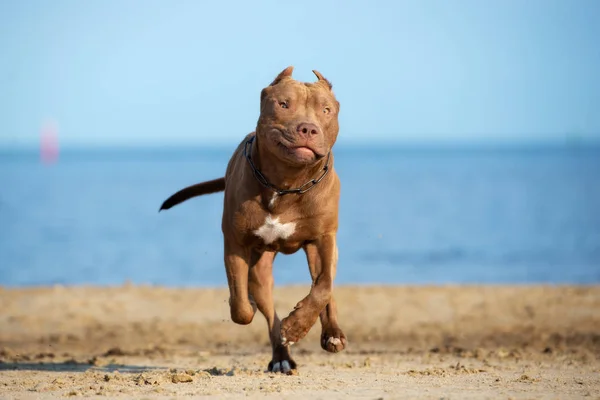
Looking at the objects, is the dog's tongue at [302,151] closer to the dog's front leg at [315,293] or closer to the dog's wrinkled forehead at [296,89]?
the dog's wrinkled forehead at [296,89]

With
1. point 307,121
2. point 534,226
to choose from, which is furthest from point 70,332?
point 534,226

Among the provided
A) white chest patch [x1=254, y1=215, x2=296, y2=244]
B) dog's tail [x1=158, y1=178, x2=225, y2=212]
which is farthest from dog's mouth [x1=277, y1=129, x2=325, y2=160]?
dog's tail [x1=158, y1=178, x2=225, y2=212]

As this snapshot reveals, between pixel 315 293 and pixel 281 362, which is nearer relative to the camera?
pixel 315 293

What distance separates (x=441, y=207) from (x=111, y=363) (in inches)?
1559

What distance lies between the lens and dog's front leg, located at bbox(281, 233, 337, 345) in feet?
25.4

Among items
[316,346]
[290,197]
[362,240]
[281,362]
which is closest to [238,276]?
[290,197]

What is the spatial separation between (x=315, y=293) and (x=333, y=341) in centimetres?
46

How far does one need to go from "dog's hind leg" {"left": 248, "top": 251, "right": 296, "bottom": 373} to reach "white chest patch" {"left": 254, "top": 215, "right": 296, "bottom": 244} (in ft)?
2.46

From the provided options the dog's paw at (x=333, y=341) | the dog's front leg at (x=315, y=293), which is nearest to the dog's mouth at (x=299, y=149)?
the dog's front leg at (x=315, y=293)

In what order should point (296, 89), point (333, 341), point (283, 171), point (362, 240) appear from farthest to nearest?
point (362, 240), point (333, 341), point (283, 171), point (296, 89)

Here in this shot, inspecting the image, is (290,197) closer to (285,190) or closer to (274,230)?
(285,190)

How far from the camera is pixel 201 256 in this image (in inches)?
1131

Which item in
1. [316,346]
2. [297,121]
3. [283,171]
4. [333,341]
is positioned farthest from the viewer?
[316,346]

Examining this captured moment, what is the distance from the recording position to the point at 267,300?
863 cm
